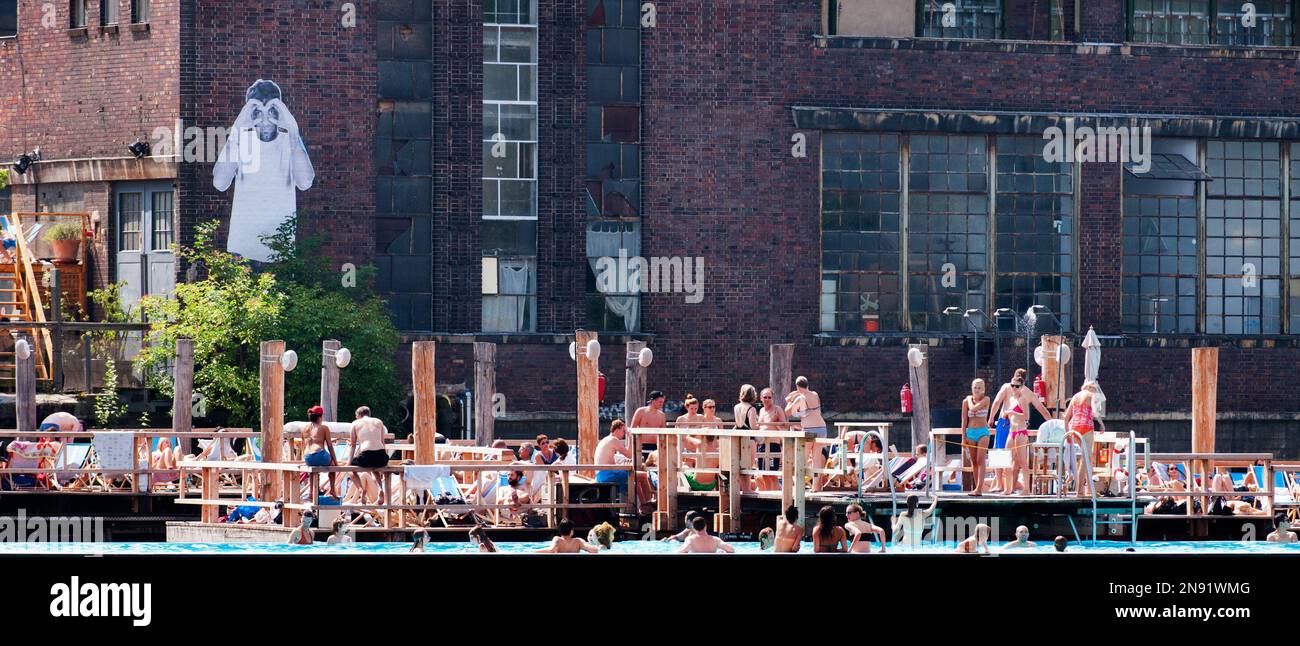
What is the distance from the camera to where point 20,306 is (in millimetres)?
32906

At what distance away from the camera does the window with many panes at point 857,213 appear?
34031 mm

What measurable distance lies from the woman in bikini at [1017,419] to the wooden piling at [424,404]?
6.80 m

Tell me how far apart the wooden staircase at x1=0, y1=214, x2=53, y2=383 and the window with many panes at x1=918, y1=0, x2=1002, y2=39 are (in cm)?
1600

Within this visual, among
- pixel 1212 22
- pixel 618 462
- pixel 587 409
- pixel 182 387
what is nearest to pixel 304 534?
pixel 618 462

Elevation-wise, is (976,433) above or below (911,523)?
above

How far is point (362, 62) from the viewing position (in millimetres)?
32500

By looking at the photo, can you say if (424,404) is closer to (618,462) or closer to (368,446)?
(368,446)

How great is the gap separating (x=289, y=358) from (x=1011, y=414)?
8.99m

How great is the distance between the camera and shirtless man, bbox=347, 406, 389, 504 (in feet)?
71.0

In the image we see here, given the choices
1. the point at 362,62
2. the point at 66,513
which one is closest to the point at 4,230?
the point at 362,62

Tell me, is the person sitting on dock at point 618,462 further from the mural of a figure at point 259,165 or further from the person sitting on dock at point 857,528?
the mural of a figure at point 259,165

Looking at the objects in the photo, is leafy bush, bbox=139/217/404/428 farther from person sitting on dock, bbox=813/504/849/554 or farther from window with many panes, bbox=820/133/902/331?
person sitting on dock, bbox=813/504/849/554

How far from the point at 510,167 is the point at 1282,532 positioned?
15.0 m

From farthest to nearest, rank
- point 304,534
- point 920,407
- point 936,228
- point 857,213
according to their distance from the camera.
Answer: point 936,228 < point 857,213 < point 920,407 < point 304,534
